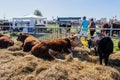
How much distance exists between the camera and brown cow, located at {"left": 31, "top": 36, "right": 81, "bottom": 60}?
905cm

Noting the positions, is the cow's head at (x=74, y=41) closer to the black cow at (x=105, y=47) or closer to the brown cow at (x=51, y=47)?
the brown cow at (x=51, y=47)

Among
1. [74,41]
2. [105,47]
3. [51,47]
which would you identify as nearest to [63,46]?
[51,47]

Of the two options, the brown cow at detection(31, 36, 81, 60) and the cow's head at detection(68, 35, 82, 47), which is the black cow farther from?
the cow's head at detection(68, 35, 82, 47)

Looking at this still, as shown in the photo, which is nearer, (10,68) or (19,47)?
(10,68)

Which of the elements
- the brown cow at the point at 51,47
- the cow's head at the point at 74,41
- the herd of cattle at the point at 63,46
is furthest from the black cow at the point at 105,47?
the cow's head at the point at 74,41

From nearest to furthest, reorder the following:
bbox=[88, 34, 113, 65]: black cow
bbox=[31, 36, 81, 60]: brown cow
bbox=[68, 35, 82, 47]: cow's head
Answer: bbox=[88, 34, 113, 65]: black cow → bbox=[31, 36, 81, 60]: brown cow → bbox=[68, 35, 82, 47]: cow's head

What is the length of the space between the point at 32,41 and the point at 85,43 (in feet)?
10.8

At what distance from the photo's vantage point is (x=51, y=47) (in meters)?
9.62

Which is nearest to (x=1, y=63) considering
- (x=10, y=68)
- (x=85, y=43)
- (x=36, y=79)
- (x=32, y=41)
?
(x=10, y=68)

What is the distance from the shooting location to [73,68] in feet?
22.5

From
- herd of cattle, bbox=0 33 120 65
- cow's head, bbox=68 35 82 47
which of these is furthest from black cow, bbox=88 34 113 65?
cow's head, bbox=68 35 82 47

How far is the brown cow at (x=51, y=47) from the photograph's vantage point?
29.7 feet

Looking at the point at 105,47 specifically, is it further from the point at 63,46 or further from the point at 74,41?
the point at 74,41

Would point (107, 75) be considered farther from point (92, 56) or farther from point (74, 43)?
point (74, 43)
